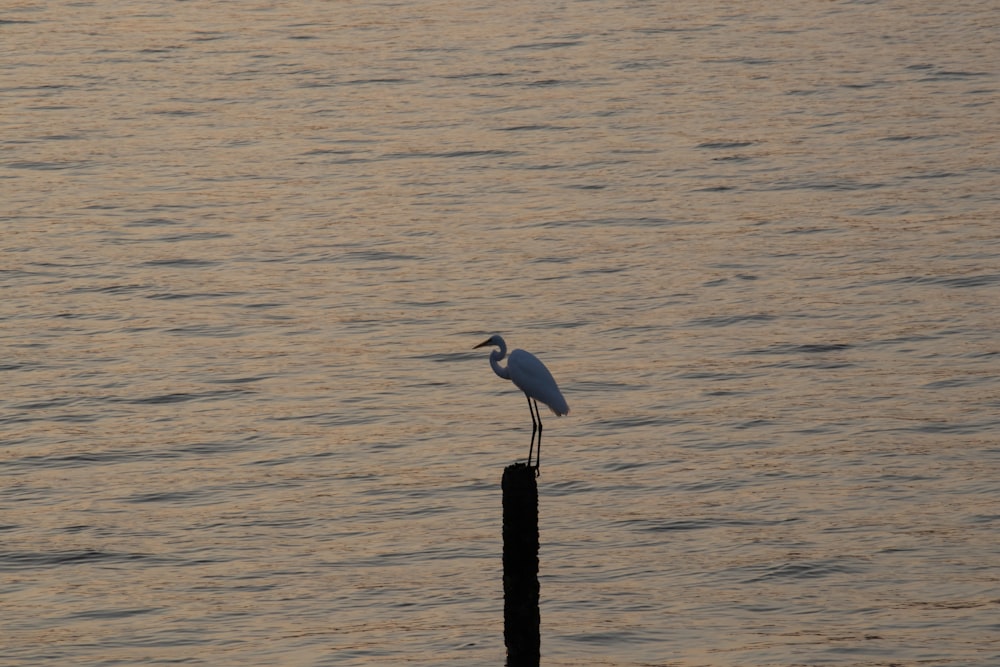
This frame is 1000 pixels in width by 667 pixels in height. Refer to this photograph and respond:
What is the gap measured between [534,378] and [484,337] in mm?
7307

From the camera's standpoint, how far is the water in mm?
15617

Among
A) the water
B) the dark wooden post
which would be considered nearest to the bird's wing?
the water

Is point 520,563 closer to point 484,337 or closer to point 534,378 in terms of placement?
point 534,378

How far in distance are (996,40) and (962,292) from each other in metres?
17.8

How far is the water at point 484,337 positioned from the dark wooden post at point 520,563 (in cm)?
317

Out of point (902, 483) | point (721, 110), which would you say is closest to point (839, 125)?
point (721, 110)

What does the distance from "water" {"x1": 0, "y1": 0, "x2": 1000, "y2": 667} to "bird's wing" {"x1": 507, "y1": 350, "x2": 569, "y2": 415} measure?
69.7 inches

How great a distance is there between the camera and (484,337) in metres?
22.7

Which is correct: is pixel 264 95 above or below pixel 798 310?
above

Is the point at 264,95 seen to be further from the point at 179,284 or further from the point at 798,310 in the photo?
the point at 798,310

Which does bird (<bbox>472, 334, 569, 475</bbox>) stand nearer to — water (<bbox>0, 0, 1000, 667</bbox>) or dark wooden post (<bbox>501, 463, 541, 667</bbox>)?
water (<bbox>0, 0, 1000, 667</bbox>)

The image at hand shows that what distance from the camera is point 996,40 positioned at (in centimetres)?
4025

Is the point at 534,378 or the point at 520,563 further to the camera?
the point at 534,378

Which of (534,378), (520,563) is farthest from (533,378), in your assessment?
(520,563)
